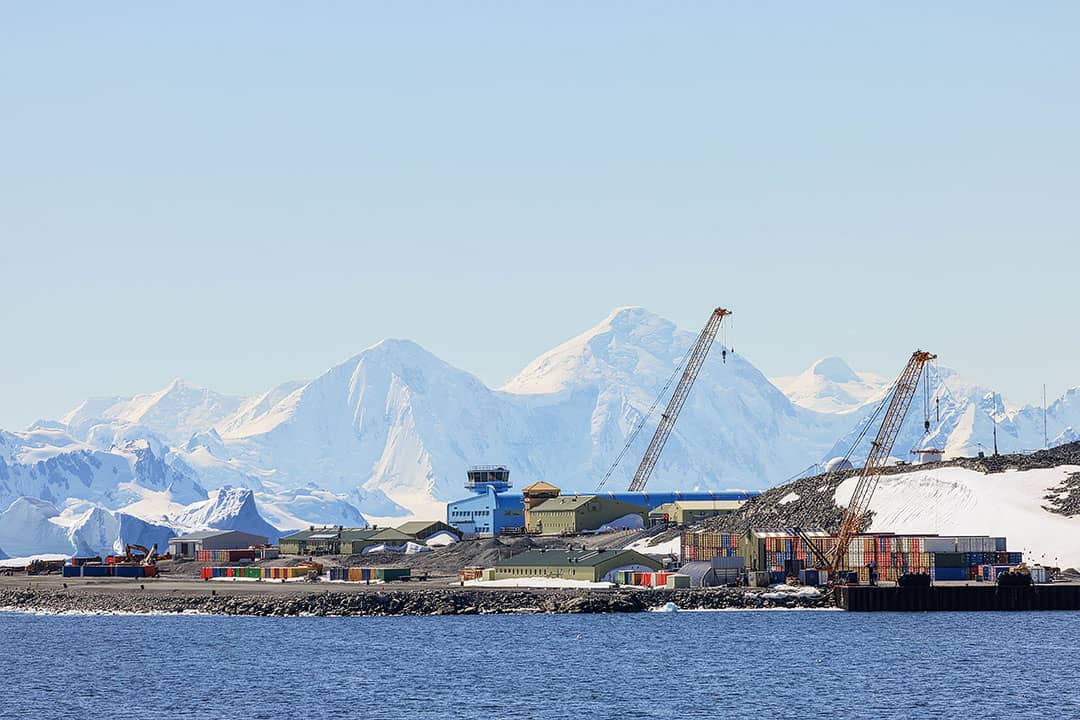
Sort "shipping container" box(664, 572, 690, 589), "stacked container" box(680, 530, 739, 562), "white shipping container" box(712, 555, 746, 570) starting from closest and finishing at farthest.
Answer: "shipping container" box(664, 572, 690, 589) < "white shipping container" box(712, 555, 746, 570) < "stacked container" box(680, 530, 739, 562)

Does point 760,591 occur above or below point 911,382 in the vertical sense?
below

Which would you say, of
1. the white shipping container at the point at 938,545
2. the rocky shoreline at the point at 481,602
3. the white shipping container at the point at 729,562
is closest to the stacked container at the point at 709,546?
the white shipping container at the point at 729,562

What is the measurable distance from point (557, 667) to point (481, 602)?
159 feet

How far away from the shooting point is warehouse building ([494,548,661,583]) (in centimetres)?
18688

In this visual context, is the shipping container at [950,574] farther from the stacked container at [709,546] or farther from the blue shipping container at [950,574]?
the stacked container at [709,546]

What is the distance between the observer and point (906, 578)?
548ft

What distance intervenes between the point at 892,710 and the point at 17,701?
166ft

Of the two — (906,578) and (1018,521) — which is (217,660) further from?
(1018,521)

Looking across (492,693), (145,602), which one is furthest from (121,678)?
(145,602)

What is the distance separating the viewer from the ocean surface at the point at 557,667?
344 feet

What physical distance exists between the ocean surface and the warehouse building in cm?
2362

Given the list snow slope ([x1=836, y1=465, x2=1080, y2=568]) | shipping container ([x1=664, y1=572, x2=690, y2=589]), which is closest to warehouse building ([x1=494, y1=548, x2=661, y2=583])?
shipping container ([x1=664, y1=572, x2=690, y2=589])

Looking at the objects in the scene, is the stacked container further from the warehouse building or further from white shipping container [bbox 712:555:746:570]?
the warehouse building

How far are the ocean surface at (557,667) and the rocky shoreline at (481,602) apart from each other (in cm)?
396
